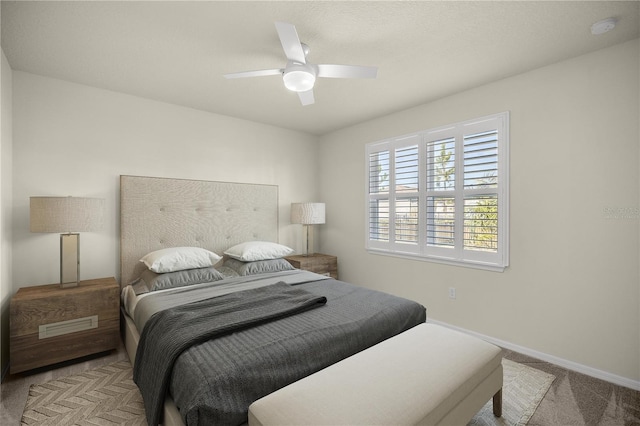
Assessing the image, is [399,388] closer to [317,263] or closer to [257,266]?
[257,266]

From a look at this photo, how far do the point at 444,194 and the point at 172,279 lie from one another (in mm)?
2825

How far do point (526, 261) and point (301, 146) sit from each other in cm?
319

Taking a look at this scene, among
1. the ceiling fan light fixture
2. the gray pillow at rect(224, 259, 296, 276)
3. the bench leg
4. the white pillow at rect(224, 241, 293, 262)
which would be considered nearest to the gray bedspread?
the bench leg

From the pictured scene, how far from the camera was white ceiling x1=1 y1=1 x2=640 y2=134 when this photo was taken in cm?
180

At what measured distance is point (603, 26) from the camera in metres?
1.91

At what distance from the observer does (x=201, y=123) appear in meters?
3.55

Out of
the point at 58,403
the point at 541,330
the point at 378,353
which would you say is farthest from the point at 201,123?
the point at 541,330

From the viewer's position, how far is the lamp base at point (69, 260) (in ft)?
8.22

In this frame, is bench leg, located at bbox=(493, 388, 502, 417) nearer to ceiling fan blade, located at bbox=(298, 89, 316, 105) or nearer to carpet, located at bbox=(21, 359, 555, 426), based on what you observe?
carpet, located at bbox=(21, 359, 555, 426)

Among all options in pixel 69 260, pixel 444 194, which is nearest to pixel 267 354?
pixel 69 260

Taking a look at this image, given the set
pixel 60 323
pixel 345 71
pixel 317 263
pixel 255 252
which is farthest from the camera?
pixel 317 263

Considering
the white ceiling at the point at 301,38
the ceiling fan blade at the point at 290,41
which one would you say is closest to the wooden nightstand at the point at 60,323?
the white ceiling at the point at 301,38

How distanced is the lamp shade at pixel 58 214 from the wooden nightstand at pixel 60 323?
517 mm

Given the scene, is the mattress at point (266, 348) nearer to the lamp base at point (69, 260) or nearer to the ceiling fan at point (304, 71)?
the lamp base at point (69, 260)
